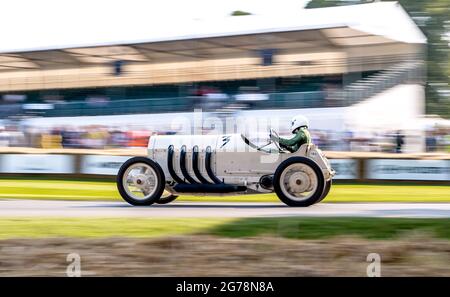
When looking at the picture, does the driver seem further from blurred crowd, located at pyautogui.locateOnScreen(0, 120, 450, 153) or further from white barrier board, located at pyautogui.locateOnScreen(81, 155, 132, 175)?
white barrier board, located at pyautogui.locateOnScreen(81, 155, 132, 175)

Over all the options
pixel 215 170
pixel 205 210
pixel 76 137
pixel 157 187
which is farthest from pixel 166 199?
pixel 76 137

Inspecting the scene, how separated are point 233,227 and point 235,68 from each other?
20.1 m

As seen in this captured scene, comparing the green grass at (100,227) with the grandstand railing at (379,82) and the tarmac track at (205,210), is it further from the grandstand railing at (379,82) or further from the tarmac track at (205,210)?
the grandstand railing at (379,82)

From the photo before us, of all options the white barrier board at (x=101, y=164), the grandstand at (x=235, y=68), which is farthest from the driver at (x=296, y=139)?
the grandstand at (x=235, y=68)

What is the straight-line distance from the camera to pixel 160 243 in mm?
7598

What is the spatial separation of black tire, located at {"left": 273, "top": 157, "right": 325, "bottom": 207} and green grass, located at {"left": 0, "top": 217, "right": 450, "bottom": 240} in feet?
8.59

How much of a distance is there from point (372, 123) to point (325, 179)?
1244cm

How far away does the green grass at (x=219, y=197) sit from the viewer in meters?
15.8

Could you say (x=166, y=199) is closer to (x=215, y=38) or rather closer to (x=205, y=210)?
(x=205, y=210)

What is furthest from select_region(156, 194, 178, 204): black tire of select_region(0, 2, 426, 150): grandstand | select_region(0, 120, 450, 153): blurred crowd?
select_region(0, 2, 426, 150): grandstand

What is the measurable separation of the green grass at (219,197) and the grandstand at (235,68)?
464 centimetres

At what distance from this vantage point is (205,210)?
11859mm

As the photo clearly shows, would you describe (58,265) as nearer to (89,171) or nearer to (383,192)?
(383,192)

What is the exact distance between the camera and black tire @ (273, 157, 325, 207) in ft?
39.4
